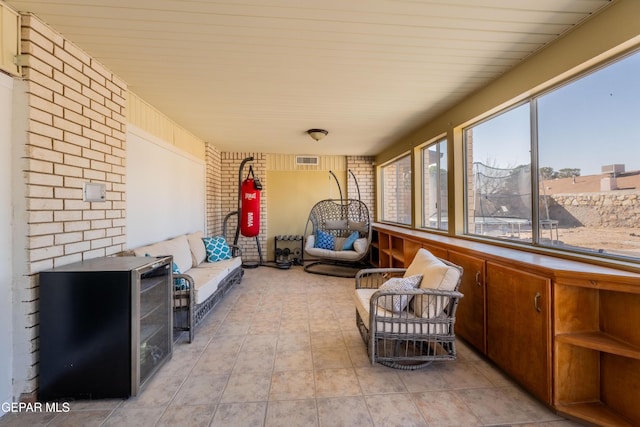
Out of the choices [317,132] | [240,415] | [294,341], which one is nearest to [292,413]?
[240,415]

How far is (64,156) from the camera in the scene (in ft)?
6.40

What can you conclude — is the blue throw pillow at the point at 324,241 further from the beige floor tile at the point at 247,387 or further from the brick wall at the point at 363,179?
the beige floor tile at the point at 247,387

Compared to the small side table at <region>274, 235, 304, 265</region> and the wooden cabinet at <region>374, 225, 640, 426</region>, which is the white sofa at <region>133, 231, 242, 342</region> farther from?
the wooden cabinet at <region>374, 225, 640, 426</region>

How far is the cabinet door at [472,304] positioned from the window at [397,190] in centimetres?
249

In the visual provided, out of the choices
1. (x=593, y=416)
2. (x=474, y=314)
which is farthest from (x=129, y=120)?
(x=593, y=416)

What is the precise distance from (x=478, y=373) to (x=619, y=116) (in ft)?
6.19

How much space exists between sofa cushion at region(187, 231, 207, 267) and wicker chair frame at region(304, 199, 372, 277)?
1898 millimetres

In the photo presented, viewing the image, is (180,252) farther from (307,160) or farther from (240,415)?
(307,160)

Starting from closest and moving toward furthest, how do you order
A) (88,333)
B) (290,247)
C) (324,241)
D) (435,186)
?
(88,333)
(435,186)
(324,241)
(290,247)

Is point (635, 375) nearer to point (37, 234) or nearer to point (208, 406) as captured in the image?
point (208, 406)

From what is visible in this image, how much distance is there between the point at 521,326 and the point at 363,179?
189 inches

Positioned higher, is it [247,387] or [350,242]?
[350,242]

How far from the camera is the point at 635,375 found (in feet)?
4.84

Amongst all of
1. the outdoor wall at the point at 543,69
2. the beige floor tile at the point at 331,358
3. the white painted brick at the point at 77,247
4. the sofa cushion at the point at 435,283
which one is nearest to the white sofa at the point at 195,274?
Result: the white painted brick at the point at 77,247
